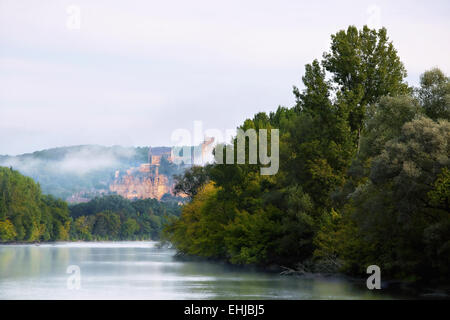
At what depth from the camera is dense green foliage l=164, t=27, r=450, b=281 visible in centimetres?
2975

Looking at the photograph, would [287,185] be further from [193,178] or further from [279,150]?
[193,178]

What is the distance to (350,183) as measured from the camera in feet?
135

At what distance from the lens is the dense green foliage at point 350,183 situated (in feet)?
97.6
